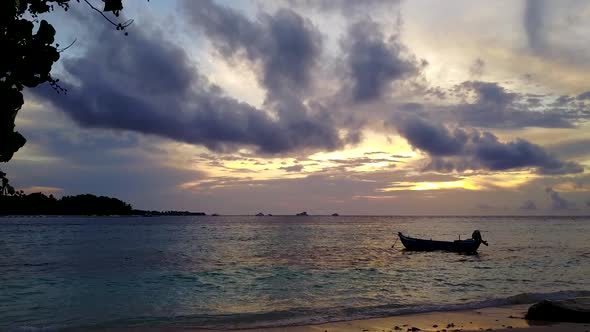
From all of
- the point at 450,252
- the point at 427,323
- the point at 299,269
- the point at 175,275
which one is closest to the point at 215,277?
the point at 175,275

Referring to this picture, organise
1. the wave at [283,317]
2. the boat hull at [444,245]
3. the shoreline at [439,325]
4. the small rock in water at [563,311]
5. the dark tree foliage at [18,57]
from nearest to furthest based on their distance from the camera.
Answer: the dark tree foliage at [18,57] → the shoreline at [439,325] → the small rock in water at [563,311] → the wave at [283,317] → the boat hull at [444,245]

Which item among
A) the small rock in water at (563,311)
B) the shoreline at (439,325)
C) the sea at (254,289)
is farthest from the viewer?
the sea at (254,289)

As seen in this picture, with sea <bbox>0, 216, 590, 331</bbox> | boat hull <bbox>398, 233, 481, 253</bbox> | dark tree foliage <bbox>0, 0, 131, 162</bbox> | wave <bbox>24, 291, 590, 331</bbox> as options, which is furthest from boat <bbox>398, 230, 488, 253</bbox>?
dark tree foliage <bbox>0, 0, 131, 162</bbox>

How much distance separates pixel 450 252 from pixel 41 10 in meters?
53.9

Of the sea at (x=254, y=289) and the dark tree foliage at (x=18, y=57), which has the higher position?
the dark tree foliage at (x=18, y=57)

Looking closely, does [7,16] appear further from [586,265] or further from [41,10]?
[586,265]

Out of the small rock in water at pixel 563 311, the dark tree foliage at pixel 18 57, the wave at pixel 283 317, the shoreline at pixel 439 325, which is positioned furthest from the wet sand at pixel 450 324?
the dark tree foliage at pixel 18 57

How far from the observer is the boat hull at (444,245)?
5150cm

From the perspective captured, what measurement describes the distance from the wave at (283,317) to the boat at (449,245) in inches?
1277

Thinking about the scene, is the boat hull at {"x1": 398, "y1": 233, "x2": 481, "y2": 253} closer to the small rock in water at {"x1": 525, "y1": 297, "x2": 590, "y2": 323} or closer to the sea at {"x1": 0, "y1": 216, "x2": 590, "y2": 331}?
the sea at {"x1": 0, "y1": 216, "x2": 590, "y2": 331}

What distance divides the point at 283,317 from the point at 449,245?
39.3 m

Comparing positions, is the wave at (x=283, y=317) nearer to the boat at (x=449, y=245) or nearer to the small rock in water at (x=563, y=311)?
the small rock in water at (x=563, y=311)

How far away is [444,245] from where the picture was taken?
52.3 meters

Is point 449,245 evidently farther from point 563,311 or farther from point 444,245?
point 563,311
